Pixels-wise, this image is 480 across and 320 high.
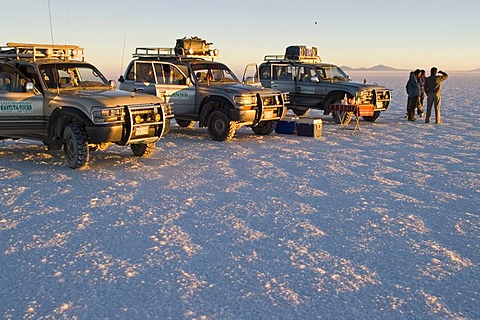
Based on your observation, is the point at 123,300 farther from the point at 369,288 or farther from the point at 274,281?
the point at 369,288

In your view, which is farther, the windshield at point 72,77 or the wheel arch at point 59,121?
the windshield at point 72,77

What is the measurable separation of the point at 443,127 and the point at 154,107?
945cm

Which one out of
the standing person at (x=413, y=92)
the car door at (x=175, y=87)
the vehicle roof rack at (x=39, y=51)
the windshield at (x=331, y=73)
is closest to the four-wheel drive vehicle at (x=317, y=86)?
the windshield at (x=331, y=73)

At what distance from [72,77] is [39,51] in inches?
51.3

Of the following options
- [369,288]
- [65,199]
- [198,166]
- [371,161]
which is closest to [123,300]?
[369,288]

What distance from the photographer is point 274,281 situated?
13.9ft

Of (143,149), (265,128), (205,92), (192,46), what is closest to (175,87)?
(205,92)

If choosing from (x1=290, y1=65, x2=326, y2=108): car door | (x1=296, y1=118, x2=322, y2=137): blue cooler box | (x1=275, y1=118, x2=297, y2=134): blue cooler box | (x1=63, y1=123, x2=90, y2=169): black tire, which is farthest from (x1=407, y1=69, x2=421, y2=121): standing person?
(x1=63, y1=123, x2=90, y2=169): black tire

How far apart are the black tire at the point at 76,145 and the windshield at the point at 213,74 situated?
14.4 feet

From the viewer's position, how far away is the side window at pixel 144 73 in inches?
493

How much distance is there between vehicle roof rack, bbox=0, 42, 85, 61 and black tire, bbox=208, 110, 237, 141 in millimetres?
3132

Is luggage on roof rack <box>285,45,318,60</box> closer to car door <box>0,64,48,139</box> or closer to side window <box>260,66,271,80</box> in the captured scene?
side window <box>260,66,271,80</box>

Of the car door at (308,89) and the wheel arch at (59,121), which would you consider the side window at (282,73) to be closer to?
the car door at (308,89)

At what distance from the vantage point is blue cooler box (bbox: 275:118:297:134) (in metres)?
13.3
